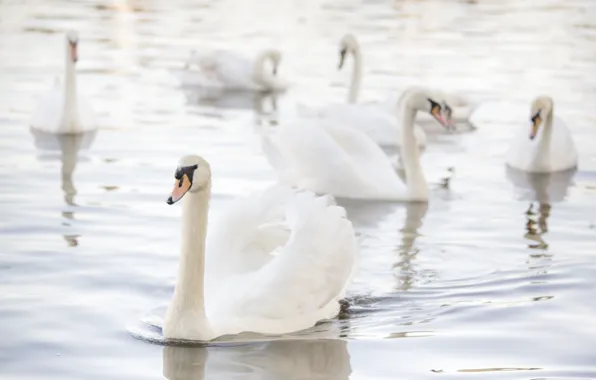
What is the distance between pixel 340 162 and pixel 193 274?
4833 millimetres

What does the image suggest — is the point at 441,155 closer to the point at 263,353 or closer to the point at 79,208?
the point at 79,208

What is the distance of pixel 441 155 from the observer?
14.4 meters

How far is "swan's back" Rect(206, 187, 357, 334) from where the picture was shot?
736cm

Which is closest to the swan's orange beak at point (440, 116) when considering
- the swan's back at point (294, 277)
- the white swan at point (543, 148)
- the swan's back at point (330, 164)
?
the swan's back at point (330, 164)

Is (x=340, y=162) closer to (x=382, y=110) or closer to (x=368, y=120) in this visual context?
(x=368, y=120)

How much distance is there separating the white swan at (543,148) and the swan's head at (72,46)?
5010 millimetres

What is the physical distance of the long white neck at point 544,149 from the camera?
44.0ft

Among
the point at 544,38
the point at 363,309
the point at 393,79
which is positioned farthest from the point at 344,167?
the point at 544,38

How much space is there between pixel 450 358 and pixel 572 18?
2286 centimetres

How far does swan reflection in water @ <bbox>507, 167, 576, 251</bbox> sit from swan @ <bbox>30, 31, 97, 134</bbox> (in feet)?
15.3

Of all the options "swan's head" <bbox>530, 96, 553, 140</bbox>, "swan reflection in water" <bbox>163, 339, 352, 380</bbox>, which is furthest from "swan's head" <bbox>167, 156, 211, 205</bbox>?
"swan's head" <bbox>530, 96, 553, 140</bbox>

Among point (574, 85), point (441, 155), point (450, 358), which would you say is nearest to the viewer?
point (450, 358)

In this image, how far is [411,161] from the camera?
12.1 m

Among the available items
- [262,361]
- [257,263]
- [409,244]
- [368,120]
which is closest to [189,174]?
[262,361]
